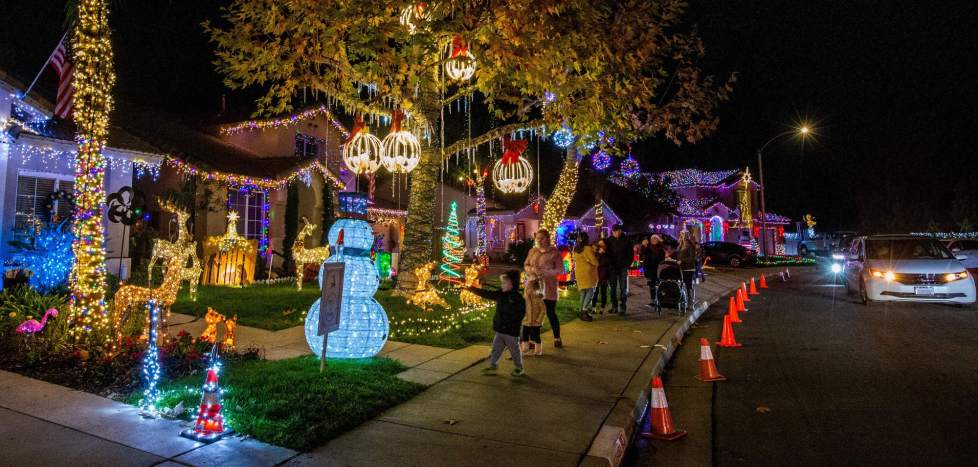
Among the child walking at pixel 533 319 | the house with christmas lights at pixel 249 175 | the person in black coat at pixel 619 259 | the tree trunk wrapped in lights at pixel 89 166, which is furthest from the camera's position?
the house with christmas lights at pixel 249 175

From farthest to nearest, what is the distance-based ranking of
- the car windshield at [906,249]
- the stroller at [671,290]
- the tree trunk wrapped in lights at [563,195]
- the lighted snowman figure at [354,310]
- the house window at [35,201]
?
the tree trunk wrapped in lights at [563,195]
the car windshield at [906,249]
the house window at [35,201]
the stroller at [671,290]
the lighted snowman figure at [354,310]

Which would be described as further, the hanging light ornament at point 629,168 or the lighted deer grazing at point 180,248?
the hanging light ornament at point 629,168

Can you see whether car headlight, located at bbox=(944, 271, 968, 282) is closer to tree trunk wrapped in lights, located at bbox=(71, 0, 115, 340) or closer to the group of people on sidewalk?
the group of people on sidewalk

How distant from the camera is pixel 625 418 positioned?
500 cm

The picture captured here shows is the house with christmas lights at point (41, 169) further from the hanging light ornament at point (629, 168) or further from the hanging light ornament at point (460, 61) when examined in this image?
the hanging light ornament at point (629, 168)

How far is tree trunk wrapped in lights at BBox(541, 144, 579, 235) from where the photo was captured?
15.5 metres

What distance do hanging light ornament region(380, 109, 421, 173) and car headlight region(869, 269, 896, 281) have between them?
10.5 metres

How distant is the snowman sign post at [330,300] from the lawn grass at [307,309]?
2.34 m

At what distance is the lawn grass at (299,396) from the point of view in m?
4.41

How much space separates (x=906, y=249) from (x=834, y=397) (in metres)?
9.60

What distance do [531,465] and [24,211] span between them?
14.0m

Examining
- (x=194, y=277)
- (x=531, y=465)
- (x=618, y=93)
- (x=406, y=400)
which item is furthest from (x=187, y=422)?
(x=618, y=93)

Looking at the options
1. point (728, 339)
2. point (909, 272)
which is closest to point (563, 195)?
point (728, 339)

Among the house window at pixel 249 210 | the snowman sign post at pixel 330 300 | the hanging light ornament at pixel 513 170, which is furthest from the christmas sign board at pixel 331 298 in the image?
the house window at pixel 249 210
